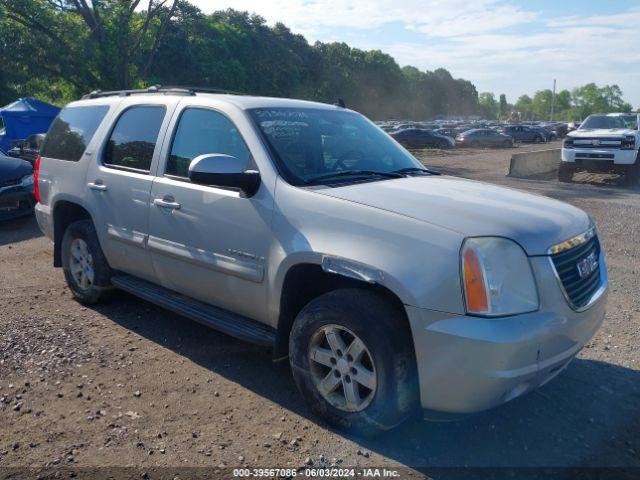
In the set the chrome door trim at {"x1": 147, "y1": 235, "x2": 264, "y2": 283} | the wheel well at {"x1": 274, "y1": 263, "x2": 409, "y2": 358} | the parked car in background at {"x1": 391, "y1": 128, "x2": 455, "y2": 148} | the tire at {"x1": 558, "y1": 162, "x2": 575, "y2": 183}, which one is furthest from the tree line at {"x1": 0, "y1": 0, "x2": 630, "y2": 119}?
the wheel well at {"x1": 274, "y1": 263, "x2": 409, "y2": 358}

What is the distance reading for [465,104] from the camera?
473 feet

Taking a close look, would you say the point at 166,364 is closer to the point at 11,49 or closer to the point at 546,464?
the point at 546,464

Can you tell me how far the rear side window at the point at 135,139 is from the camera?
4.68 m

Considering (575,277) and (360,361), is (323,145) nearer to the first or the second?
(360,361)

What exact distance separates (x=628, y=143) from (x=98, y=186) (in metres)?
14.2

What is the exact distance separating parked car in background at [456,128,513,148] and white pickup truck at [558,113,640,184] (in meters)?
25.0

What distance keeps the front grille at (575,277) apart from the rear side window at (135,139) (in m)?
3.00

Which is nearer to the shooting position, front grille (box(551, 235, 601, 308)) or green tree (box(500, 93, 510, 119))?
front grille (box(551, 235, 601, 308))

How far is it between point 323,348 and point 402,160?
180 centimetres

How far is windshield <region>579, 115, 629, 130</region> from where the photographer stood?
55.0ft

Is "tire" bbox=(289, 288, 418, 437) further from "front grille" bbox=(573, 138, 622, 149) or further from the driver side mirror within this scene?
"front grille" bbox=(573, 138, 622, 149)

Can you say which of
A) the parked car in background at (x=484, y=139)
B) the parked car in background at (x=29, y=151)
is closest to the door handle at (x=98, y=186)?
the parked car in background at (x=29, y=151)

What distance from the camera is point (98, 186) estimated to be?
5.02 metres

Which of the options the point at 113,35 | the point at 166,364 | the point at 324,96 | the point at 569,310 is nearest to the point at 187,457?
the point at 166,364
